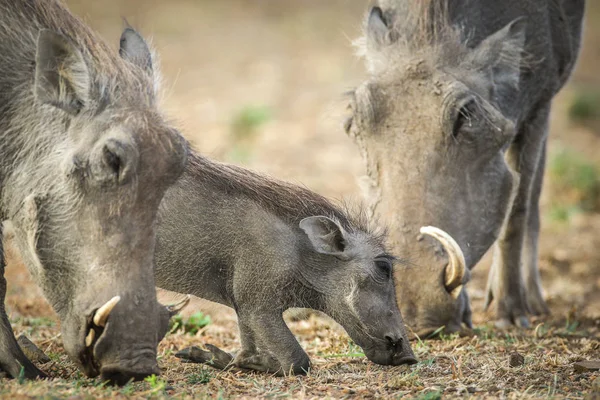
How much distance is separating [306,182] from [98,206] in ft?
20.9

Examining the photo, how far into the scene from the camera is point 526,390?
146 inches

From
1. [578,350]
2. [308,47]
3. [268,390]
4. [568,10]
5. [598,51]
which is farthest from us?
[598,51]

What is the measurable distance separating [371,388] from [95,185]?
4.56ft

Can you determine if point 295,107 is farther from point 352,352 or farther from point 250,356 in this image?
point 250,356

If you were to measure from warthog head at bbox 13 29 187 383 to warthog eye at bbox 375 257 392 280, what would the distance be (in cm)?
107

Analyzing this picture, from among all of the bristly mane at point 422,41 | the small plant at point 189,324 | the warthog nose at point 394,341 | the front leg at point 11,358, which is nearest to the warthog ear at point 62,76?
the front leg at point 11,358

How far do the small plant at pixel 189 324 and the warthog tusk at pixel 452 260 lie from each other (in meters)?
1.43

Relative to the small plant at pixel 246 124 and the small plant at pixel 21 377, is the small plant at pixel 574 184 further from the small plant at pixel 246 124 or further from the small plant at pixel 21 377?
the small plant at pixel 21 377

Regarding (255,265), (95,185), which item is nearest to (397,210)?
(255,265)

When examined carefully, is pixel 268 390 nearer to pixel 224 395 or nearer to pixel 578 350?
pixel 224 395

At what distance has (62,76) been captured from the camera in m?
3.67

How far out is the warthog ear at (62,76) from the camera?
3.65 meters

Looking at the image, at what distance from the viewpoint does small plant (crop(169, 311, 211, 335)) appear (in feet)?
17.2

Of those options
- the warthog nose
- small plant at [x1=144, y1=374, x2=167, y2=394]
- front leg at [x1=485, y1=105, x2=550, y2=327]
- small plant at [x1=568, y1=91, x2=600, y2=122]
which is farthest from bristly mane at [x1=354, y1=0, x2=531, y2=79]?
small plant at [x1=568, y1=91, x2=600, y2=122]
